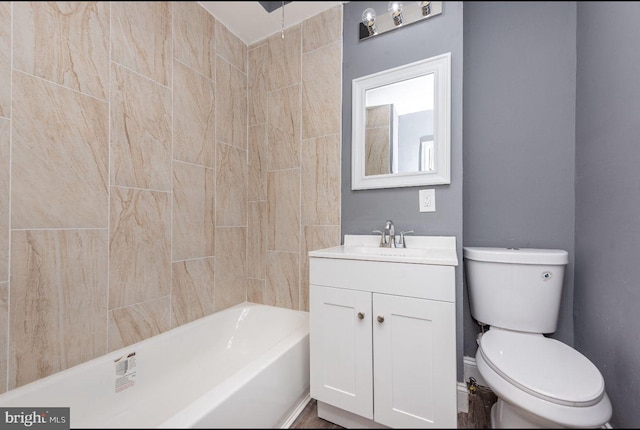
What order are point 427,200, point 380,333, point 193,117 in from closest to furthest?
point 380,333 < point 427,200 < point 193,117

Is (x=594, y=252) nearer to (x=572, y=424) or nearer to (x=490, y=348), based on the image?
(x=490, y=348)

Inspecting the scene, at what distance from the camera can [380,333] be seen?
0.88 metres

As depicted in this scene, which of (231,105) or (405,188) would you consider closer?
(405,188)

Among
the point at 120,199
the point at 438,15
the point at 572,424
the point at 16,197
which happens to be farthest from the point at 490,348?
the point at 16,197

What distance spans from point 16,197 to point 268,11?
96 cm

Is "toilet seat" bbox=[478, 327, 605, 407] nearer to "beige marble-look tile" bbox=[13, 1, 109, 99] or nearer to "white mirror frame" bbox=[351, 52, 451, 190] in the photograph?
"white mirror frame" bbox=[351, 52, 451, 190]

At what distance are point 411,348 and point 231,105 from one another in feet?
5.17

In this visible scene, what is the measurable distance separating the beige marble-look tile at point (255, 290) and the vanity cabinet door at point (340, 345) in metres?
0.76

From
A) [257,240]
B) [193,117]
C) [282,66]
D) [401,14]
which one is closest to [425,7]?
[401,14]

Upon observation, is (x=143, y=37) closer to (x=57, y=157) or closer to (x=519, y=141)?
(x=57, y=157)

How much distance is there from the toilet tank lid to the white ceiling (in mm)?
1102

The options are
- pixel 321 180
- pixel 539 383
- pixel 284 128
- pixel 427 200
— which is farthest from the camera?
pixel 284 128

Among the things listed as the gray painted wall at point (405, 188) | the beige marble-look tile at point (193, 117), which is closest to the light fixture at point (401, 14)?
the gray painted wall at point (405, 188)

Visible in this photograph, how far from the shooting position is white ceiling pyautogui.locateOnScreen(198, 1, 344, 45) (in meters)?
0.68
